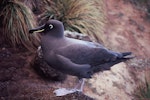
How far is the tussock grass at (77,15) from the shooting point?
17.2 feet

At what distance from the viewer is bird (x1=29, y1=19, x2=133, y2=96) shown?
342cm

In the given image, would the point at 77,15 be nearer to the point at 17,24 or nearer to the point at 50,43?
the point at 17,24

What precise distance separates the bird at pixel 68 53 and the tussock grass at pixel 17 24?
135 cm

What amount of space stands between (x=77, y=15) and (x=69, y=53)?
1970mm

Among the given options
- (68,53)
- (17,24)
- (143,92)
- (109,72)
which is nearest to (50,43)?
(68,53)

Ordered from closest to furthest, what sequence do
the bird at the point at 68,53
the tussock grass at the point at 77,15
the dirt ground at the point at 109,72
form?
the bird at the point at 68,53 → the dirt ground at the point at 109,72 → the tussock grass at the point at 77,15

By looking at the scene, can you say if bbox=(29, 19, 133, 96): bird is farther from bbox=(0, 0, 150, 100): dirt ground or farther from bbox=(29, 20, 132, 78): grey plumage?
bbox=(0, 0, 150, 100): dirt ground

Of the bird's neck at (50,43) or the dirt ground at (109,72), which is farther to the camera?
the dirt ground at (109,72)

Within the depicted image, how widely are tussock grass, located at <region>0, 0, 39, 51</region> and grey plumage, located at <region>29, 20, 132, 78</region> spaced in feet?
4.46

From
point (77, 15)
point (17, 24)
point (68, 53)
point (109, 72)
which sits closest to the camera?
point (68, 53)

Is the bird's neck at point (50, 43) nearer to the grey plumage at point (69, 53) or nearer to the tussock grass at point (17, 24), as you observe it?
the grey plumage at point (69, 53)

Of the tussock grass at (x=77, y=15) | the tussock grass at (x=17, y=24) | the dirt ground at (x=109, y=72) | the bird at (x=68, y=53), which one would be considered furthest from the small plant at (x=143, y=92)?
the tussock grass at (x=17, y=24)

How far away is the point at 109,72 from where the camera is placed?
505 cm

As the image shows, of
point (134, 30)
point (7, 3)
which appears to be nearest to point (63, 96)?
point (7, 3)
